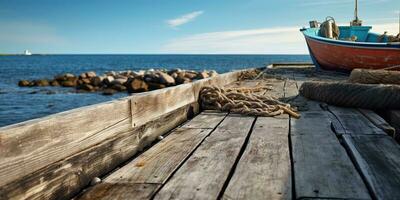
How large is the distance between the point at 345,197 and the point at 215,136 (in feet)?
4.53

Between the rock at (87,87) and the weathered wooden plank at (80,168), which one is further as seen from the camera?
the rock at (87,87)

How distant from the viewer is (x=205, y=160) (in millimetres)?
2299

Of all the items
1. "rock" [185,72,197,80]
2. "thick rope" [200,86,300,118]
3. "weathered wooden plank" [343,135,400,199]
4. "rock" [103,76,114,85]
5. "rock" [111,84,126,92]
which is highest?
"thick rope" [200,86,300,118]

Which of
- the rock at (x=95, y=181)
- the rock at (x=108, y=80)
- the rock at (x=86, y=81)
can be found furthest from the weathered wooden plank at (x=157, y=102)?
the rock at (x=86, y=81)

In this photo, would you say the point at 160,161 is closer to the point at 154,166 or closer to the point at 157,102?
the point at 154,166

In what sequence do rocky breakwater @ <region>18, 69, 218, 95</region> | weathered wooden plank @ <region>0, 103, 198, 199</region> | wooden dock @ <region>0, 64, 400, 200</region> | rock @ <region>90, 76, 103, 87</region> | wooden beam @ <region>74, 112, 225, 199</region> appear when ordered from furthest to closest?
1. rock @ <region>90, 76, 103, 87</region>
2. rocky breakwater @ <region>18, 69, 218, 95</region>
3. wooden beam @ <region>74, 112, 225, 199</region>
4. wooden dock @ <region>0, 64, 400, 200</region>
5. weathered wooden plank @ <region>0, 103, 198, 199</region>

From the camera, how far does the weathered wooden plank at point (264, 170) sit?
176 cm

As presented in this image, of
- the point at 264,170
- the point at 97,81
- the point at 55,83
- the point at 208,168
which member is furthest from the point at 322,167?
the point at 55,83

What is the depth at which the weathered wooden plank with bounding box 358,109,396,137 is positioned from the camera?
2910 mm

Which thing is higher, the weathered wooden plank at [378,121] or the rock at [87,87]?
the weathered wooden plank at [378,121]

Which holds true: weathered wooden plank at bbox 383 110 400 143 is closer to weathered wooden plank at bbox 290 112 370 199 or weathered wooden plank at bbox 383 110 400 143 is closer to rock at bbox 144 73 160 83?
weathered wooden plank at bbox 290 112 370 199

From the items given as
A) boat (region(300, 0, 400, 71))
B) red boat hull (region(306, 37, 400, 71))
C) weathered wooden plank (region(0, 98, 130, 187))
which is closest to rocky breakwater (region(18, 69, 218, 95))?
boat (region(300, 0, 400, 71))

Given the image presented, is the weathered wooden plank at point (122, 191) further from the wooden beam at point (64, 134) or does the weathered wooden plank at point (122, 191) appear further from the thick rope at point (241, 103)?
the thick rope at point (241, 103)

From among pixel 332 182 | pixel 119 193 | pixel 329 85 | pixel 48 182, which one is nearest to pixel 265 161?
pixel 332 182
